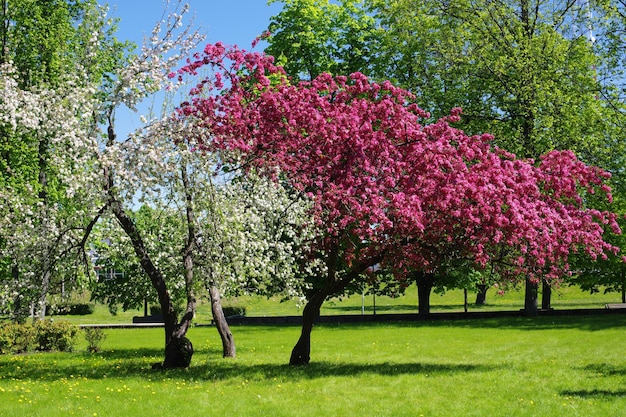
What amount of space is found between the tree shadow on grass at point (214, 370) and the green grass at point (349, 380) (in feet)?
0.11

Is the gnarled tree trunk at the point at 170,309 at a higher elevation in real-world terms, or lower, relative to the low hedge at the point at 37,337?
higher

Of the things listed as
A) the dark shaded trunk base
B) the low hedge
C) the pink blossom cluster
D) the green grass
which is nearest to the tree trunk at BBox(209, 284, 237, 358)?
the green grass

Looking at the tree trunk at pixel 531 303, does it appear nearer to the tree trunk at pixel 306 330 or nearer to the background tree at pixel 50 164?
the tree trunk at pixel 306 330

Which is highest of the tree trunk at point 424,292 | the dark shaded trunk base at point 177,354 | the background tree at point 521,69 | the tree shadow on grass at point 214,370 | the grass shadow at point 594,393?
the background tree at point 521,69

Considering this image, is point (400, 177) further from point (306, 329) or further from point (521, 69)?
point (521, 69)

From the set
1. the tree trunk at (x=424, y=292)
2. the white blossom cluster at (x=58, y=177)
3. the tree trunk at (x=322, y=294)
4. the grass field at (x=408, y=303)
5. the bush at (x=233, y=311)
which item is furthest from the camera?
the grass field at (x=408, y=303)

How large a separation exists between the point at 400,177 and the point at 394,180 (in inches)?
9.1

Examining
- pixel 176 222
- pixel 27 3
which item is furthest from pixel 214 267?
pixel 27 3

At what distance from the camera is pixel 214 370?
20.6 m

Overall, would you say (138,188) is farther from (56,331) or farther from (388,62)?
(388,62)

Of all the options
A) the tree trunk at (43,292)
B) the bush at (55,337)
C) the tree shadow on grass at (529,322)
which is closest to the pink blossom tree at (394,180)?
the tree trunk at (43,292)

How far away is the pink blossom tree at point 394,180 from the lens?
60.9 ft

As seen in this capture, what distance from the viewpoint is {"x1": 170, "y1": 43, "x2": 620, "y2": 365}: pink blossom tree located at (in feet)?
60.9

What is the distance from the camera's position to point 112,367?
21.9m
